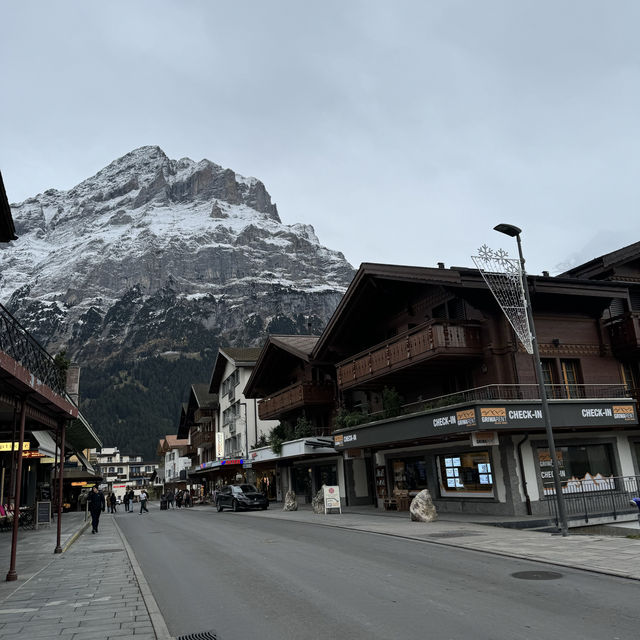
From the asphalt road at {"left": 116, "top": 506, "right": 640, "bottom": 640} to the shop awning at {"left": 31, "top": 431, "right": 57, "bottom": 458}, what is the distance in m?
17.8

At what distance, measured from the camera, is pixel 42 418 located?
16.2 metres

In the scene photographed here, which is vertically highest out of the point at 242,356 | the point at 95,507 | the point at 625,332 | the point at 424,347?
the point at 242,356

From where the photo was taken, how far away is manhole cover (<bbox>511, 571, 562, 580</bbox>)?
973cm

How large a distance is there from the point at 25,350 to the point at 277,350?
28.1 metres

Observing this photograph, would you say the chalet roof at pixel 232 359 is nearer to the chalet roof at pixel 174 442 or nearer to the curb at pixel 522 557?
the curb at pixel 522 557

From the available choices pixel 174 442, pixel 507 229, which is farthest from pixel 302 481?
pixel 174 442

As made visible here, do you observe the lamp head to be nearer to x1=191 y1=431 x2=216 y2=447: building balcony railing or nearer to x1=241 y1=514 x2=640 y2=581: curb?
x1=241 y1=514 x2=640 y2=581: curb

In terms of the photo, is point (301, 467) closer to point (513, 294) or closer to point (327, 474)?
point (327, 474)

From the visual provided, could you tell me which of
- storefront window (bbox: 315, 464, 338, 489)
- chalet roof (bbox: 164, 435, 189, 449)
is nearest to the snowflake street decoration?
storefront window (bbox: 315, 464, 338, 489)

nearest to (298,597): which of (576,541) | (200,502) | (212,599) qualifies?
(212,599)

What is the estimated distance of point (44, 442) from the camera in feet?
106

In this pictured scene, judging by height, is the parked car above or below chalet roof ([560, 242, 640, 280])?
below

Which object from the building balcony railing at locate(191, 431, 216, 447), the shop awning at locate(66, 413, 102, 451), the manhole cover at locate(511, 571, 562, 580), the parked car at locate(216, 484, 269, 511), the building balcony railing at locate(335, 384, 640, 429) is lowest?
the manhole cover at locate(511, 571, 562, 580)

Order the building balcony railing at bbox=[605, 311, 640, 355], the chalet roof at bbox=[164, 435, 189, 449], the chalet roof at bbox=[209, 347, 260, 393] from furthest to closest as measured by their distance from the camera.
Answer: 1. the chalet roof at bbox=[164, 435, 189, 449]
2. the chalet roof at bbox=[209, 347, 260, 393]
3. the building balcony railing at bbox=[605, 311, 640, 355]
